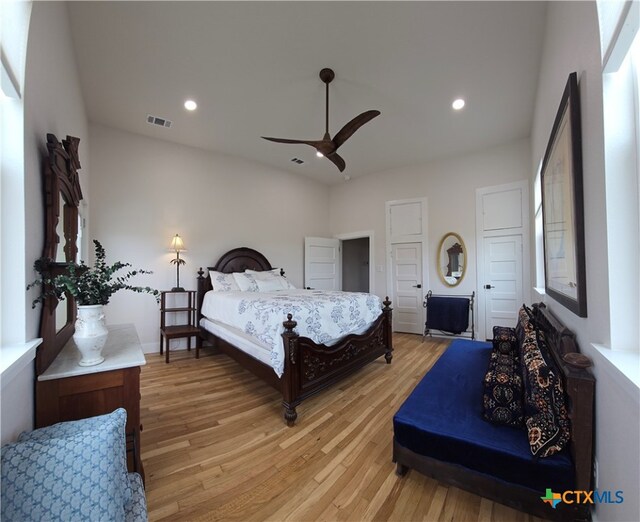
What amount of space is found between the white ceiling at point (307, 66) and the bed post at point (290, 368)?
2.49m

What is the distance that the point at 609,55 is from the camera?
0.96 metres

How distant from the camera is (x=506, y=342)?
A: 89.0 inches

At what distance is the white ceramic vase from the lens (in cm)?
131

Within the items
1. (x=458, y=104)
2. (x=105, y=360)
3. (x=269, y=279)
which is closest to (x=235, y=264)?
(x=269, y=279)

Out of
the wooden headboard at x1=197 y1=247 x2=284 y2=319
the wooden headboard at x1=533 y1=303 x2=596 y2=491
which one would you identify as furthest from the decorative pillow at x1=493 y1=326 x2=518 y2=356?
the wooden headboard at x1=197 y1=247 x2=284 y2=319

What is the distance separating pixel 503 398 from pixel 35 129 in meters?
2.85

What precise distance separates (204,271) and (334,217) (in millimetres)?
3287

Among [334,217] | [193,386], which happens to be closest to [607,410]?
[193,386]

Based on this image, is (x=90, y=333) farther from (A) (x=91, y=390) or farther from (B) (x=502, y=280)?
(B) (x=502, y=280)

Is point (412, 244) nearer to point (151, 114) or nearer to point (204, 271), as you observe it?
point (204, 271)

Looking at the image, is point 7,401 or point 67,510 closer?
point 67,510

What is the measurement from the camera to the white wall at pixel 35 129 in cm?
107

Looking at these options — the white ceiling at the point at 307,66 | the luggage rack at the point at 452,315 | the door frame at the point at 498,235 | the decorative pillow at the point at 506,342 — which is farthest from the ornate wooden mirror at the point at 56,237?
the door frame at the point at 498,235

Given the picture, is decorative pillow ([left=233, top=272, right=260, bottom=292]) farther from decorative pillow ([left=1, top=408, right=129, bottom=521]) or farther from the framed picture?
the framed picture
